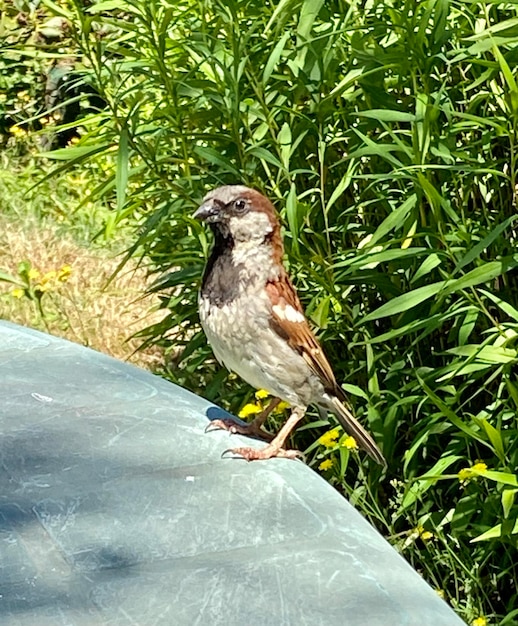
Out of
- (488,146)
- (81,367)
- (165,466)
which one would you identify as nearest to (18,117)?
(488,146)

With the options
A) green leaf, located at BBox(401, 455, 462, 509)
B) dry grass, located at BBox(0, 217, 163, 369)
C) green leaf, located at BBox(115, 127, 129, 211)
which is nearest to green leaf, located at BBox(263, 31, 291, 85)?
green leaf, located at BBox(115, 127, 129, 211)

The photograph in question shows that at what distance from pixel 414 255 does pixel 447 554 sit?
2.50 feet

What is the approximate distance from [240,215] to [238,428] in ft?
2.02

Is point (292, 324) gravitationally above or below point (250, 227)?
below

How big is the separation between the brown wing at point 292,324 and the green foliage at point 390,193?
0.17 meters

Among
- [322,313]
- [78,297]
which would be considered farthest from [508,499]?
[78,297]

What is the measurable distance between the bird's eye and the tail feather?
552 mm

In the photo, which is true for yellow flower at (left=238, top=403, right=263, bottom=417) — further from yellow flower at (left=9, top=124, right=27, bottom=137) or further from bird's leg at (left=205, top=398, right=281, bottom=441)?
yellow flower at (left=9, top=124, right=27, bottom=137)

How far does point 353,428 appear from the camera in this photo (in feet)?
10.1

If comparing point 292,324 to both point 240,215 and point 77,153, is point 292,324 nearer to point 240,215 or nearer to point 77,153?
point 240,215

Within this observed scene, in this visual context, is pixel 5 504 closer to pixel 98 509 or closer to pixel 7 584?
pixel 98 509

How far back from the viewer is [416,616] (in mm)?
1432

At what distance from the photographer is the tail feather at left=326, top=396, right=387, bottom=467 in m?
3.05

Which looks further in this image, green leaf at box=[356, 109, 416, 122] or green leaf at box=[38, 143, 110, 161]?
green leaf at box=[38, 143, 110, 161]
